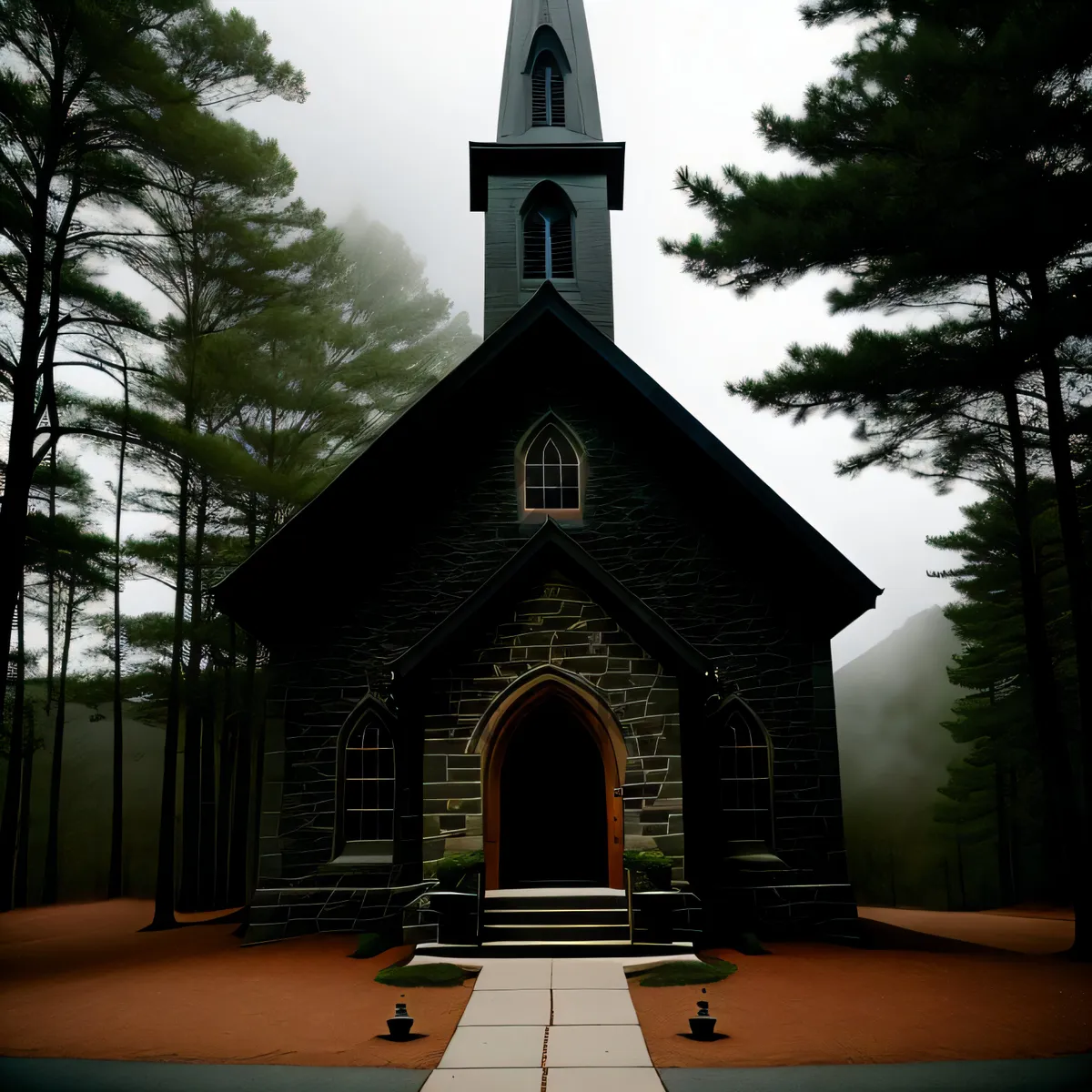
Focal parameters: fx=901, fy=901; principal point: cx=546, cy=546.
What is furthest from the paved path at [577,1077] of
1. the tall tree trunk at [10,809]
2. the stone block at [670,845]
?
the tall tree trunk at [10,809]

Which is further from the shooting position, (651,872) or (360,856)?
(360,856)

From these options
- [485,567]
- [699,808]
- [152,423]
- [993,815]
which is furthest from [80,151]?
[993,815]

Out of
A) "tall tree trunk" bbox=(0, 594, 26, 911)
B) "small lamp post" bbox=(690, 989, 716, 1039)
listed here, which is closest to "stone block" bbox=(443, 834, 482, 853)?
"small lamp post" bbox=(690, 989, 716, 1039)

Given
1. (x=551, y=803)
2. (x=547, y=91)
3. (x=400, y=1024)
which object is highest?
(x=547, y=91)

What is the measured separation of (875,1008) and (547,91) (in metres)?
14.9

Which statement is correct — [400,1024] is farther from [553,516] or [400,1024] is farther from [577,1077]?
[553,516]

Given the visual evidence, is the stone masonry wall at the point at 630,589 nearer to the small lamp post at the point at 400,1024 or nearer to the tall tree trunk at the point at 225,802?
→ the small lamp post at the point at 400,1024

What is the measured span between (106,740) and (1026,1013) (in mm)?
39675

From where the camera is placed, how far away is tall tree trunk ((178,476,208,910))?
1844cm

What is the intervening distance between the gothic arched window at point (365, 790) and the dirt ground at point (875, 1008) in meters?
4.42

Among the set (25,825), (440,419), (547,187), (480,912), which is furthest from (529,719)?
(25,825)

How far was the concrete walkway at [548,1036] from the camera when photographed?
5453 millimetres

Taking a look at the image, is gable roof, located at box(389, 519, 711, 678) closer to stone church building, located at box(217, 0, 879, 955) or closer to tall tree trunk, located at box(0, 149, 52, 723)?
stone church building, located at box(217, 0, 879, 955)

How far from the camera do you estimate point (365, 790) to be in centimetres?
1176
